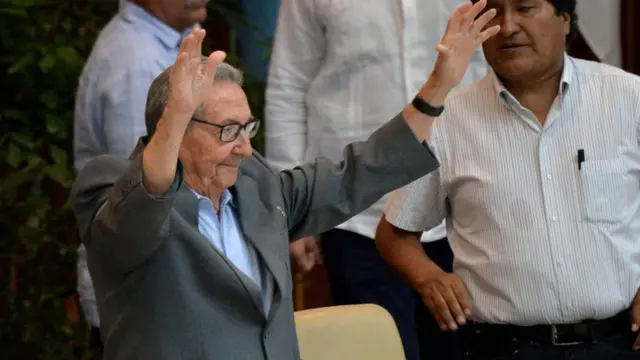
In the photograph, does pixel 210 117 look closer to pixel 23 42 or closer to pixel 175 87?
pixel 175 87

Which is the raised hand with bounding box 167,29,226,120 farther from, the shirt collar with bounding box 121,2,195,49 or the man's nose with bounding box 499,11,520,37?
the shirt collar with bounding box 121,2,195,49

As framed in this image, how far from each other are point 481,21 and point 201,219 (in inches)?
23.3

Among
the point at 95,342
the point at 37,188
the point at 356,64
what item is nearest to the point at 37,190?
the point at 37,188

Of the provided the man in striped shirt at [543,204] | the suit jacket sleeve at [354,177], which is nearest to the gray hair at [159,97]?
the suit jacket sleeve at [354,177]

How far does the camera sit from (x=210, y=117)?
157cm

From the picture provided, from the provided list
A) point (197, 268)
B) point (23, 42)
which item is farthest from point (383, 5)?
point (23, 42)

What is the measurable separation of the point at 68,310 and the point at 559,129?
1789mm

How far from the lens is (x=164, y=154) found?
1396 millimetres

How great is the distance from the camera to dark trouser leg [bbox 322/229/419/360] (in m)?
2.32

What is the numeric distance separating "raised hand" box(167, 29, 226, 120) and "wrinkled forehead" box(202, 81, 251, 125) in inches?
6.1

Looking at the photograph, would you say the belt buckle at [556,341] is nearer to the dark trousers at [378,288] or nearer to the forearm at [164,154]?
the dark trousers at [378,288]

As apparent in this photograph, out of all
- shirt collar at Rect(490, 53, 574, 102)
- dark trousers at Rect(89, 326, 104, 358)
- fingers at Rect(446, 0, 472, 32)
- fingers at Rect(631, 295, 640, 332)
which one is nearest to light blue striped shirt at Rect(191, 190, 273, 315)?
fingers at Rect(446, 0, 472, 32)

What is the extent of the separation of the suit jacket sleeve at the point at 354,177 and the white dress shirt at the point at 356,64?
54cm

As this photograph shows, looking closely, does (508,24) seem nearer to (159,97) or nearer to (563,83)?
(563,83)
